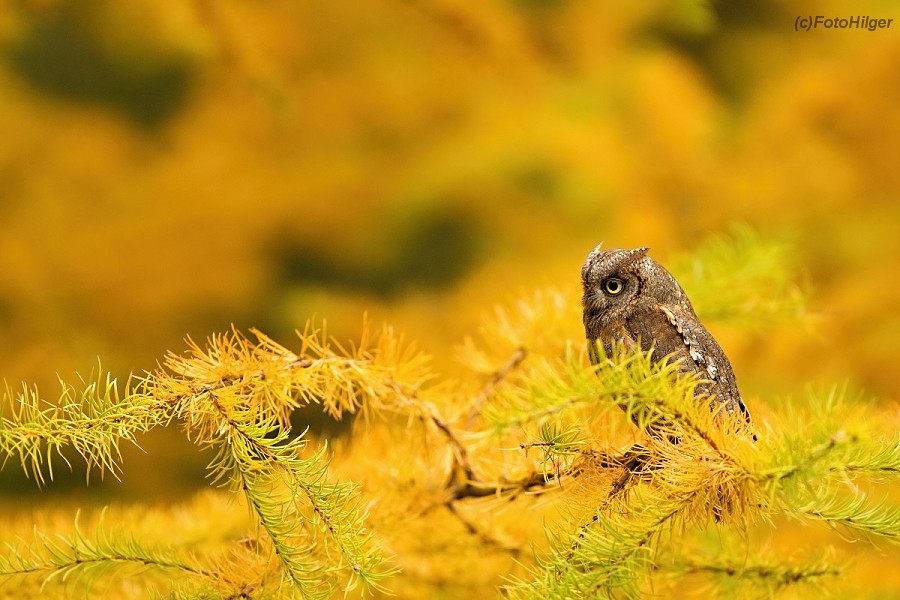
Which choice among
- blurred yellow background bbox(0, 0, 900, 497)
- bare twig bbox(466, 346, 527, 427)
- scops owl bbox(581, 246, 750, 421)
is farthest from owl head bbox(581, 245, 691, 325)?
blurred yellow background bbox(0, 0, 900, 497)

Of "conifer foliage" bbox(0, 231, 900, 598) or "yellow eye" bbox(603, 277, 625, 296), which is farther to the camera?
"yellow eye" bbox(603, 277, 625, 296)

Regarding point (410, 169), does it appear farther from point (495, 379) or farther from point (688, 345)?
point (688, 345)

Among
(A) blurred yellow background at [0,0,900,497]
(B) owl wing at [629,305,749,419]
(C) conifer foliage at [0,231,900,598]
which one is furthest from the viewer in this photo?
(A) blurred yellow background at [0,0,900,497]

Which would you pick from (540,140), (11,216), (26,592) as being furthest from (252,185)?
(26,592)

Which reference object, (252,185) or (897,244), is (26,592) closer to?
(252,185)

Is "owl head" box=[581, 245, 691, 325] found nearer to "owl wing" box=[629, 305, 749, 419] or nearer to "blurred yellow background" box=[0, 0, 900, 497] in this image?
"owl wing" box=[629, 305, 749, 419]

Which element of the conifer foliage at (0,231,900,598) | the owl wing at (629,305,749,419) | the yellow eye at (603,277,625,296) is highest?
the yellow eye at (603,277,625,296)

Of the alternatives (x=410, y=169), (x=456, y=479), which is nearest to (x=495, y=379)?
(x=456, y=479)
